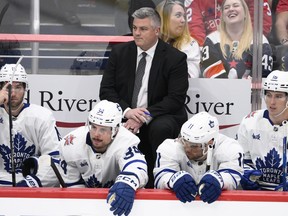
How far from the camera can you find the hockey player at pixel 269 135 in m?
5.64

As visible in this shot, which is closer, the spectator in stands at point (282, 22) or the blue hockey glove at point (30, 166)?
the blue hockey glove at point (30, 166)

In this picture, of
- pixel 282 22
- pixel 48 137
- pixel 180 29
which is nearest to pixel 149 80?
pixel 180 29

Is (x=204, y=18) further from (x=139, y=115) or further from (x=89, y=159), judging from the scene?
(x=89, y=159)

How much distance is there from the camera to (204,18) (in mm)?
6395

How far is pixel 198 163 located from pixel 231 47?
4.22 feet

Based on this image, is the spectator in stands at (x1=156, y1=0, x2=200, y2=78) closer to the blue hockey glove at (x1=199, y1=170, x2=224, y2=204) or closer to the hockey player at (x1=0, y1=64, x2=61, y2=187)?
the hockey player at (x1=0, y1=64, x2=61, y2=187)

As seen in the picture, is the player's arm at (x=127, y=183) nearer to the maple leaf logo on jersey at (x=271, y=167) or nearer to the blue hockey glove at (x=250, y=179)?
the blue hockey glove at (x=250, y=179)

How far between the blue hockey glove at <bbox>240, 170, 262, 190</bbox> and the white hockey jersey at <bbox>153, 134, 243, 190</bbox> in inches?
7.2

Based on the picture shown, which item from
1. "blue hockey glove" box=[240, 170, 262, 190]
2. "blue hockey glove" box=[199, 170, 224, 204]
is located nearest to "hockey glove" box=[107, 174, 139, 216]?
"blue hockey glove" box=[199, 170, 224, 204]

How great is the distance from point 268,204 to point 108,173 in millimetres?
1084

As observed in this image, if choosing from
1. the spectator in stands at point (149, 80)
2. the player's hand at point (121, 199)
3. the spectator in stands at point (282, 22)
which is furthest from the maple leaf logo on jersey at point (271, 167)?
the player's hand at point (121, 199)

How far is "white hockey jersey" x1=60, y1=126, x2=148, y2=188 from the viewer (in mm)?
5414

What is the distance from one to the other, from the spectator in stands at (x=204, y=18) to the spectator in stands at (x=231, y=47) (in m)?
0.03

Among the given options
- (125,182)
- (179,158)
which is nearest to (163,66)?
(179,158)
